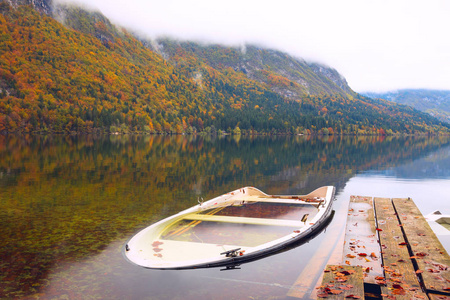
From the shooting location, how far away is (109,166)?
43.0 meters

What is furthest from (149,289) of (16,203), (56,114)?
(56,114)

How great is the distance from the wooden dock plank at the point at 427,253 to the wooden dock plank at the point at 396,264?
0.26 metres

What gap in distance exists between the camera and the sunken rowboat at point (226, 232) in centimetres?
1173

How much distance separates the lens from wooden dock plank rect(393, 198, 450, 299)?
9.75 metres

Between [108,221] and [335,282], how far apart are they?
40.5 feet

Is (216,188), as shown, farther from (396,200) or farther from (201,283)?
(201,283)

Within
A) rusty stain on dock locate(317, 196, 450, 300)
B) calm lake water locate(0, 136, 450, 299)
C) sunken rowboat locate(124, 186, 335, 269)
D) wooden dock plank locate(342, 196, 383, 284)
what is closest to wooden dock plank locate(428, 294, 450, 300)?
rusty stain on dock locate(317, 196, 450, 300)

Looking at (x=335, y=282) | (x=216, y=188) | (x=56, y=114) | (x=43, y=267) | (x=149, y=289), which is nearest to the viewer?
(x=335, y=282)

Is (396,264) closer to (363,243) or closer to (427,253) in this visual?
(427,253)

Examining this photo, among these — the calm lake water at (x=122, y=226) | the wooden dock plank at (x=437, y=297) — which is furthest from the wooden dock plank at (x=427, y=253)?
the calm lake water at (x=122, y=226)

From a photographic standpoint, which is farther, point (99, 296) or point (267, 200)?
point (267, 200)

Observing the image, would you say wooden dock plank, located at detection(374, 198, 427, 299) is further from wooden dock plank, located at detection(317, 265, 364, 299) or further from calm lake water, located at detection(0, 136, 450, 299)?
calm lake water, located at detection(0, 136, 450, 299)

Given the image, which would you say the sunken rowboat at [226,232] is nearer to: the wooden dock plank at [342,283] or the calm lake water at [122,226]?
the calm lake water at [122,226]

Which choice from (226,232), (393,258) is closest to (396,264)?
(393,258)
